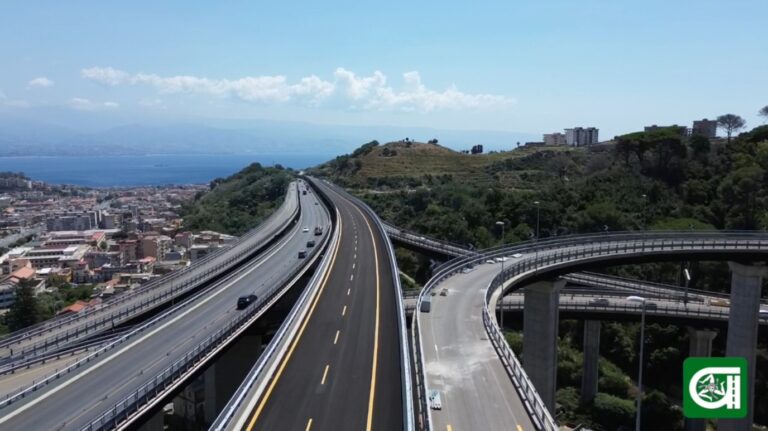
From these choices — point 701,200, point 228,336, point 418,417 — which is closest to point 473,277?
point 228,336

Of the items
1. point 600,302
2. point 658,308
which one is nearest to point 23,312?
point 600,302

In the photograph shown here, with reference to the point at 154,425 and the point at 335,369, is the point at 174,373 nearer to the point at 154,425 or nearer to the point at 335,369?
the point at 154,425

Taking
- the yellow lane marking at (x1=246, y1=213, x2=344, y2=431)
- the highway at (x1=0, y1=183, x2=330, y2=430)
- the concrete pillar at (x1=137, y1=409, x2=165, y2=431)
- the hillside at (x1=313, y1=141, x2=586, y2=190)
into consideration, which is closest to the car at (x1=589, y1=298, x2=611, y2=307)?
the yellow lane marking at (x1=246, y1=213, x2=344, y2=431)

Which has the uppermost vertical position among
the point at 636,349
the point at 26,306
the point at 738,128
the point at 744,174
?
the point at 738,128

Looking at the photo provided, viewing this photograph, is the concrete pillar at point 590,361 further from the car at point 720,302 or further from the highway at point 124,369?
the highway at point 124,369

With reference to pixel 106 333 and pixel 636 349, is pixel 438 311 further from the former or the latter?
pixel 636 349

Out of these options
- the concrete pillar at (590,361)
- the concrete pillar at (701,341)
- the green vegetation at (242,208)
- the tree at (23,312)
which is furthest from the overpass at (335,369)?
the green vegetation at (242,208)
